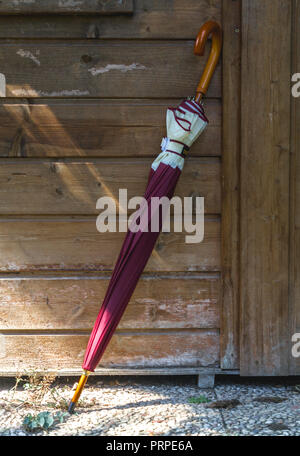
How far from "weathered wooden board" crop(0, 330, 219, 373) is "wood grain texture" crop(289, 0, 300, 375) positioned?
0.42 meters

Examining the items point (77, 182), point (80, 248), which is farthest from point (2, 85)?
point (80, 248)

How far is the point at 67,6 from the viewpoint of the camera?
2.38 m

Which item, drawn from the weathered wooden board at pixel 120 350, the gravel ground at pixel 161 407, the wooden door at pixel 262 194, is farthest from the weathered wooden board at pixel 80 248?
the gravel ground at pixel 161 407

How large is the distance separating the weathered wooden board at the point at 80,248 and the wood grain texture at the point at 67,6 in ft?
3.38

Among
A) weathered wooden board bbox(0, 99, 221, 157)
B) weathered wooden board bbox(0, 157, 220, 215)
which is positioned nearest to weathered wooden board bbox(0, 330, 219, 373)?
weathered wooden board bbox(0, 157, 220, 215)

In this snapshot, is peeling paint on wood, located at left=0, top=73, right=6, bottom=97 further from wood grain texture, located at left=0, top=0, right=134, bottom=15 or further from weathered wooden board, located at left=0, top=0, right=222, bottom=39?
wood grain texture, located at left=0, top=0, right=134, bottom=15

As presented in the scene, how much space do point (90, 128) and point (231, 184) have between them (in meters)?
0.78

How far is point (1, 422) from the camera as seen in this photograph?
223 centimetres

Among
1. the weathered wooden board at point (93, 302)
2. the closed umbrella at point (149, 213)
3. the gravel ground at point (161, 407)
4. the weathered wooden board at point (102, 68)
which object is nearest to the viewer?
the gravel ground at point (161, 407)

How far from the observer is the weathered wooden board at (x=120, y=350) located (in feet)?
8.46

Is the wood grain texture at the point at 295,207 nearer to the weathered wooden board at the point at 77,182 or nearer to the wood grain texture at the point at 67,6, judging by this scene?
the weathered wooden board at the point at 77,182

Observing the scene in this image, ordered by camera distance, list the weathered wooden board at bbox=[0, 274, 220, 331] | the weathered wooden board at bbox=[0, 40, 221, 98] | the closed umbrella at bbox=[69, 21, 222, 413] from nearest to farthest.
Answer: the closed umbrella at bbox=[69, 21, 222, 413] < the weathered wooden board at bbox=[0, 40, 221, 98] < the weathered wooden board at bbox=[0, 274, 220, 331]

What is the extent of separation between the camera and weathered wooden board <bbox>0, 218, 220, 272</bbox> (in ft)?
8.32

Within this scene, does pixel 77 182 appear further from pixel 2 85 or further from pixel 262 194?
pixel 262 194
